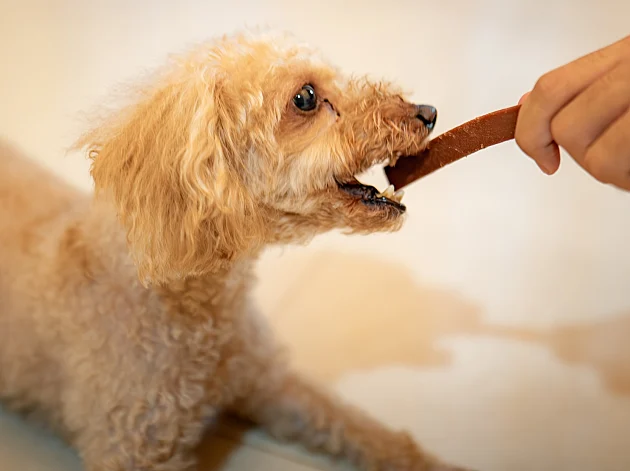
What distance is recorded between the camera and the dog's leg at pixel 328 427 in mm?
967

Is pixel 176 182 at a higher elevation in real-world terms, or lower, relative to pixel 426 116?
lower

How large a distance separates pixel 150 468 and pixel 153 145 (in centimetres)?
47

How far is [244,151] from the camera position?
0.75m

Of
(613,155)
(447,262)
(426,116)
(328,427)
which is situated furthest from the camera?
(447,262)

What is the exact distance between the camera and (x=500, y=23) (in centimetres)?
190

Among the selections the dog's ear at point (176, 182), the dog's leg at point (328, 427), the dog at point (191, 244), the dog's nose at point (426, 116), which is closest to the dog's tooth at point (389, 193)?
the dog at point (191, 244)

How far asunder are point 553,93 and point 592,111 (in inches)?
1.7

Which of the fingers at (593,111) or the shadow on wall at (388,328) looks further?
the shadow on wall at (388,328)

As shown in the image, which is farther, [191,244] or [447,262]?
[447,262]

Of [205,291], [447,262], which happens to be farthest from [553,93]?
[447,262]

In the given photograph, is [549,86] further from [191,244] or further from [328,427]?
[328,427]

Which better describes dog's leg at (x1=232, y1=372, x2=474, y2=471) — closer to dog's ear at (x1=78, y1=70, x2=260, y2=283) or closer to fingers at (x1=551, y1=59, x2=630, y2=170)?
dog's ear at (x1=78, y1=70, x2=260, y2=283)

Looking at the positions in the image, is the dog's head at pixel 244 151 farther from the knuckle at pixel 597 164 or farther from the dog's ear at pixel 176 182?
the knuckle at pixel 597 164

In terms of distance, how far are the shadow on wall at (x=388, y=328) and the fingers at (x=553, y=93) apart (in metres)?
0.61
